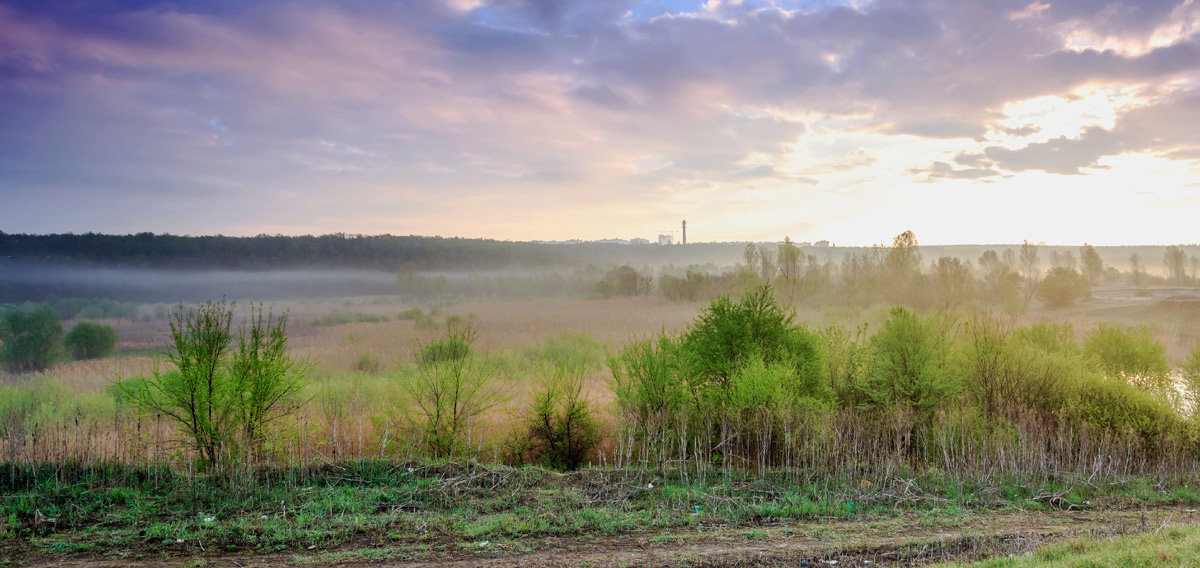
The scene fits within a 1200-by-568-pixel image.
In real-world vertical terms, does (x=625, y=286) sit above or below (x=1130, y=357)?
below

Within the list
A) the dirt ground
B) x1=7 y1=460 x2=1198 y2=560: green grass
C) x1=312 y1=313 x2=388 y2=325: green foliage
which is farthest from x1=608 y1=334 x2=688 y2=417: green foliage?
x1=312 y1=313 x2=388 y2=325: green foliage

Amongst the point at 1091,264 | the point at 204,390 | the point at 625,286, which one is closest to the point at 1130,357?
the point at 204,390

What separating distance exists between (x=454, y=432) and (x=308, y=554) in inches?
296

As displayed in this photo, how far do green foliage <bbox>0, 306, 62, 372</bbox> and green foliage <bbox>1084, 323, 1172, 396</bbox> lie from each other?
52.8 m

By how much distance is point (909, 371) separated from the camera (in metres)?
18.2

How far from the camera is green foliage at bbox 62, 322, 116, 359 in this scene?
1734 inches

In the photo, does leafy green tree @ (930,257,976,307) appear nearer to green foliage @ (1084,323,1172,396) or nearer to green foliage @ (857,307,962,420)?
green foliage @ (1084,323,1172,396)

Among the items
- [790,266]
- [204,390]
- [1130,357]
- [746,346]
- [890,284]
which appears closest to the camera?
[204,390]

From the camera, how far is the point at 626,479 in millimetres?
13664

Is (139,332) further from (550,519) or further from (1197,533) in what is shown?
(1197,533)

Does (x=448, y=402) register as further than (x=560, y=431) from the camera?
No

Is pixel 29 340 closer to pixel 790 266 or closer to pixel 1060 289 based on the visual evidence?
pixel 790 266

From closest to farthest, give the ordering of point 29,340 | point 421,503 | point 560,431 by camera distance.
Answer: point 421,503
point 560,431
point 29,340

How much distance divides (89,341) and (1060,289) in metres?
86.4
